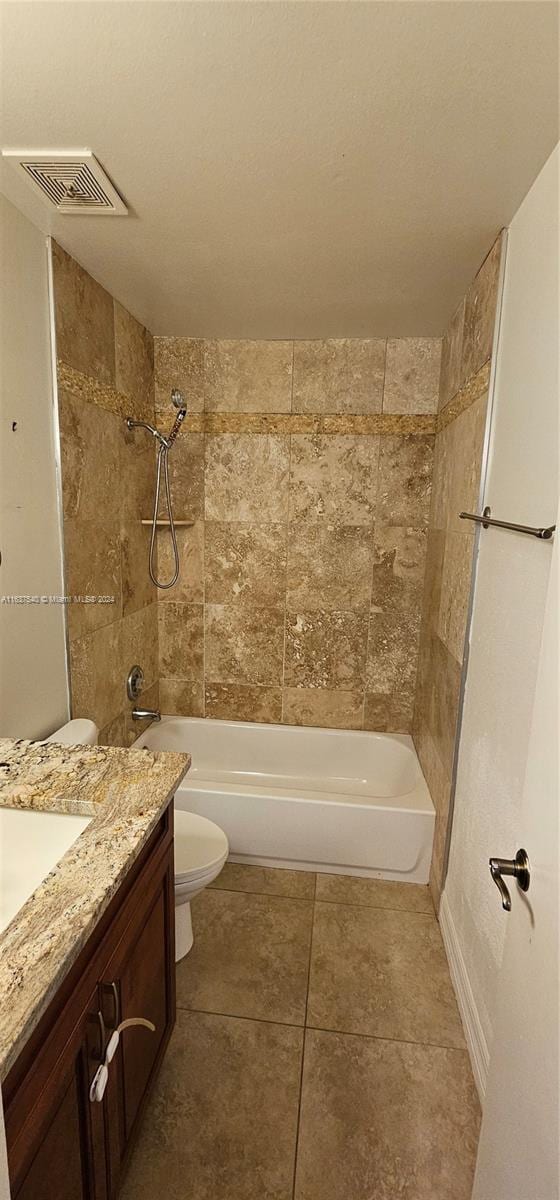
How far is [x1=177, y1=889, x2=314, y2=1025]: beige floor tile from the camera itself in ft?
5.51

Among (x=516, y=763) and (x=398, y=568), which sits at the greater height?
(x=398, y=568)

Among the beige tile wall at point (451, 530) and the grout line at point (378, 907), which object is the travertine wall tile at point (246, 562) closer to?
the beige tile wall at point (451, 530)

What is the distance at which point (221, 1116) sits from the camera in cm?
137

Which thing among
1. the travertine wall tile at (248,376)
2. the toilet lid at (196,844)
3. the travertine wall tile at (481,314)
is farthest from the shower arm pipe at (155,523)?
the travertine wall tile at (481,314)

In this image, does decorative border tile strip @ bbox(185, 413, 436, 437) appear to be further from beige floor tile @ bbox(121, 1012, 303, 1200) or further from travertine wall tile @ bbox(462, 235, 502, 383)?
beige floor tile @ bbox(121, 1012, 303, 1200)

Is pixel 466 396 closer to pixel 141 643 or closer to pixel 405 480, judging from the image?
pixel 405 480

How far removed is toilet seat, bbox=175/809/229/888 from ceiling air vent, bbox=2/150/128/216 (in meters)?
1.92

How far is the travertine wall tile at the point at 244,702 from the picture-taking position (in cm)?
293

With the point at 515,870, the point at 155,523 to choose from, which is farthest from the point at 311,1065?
the point at 155,523

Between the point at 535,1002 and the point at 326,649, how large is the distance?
2.12m

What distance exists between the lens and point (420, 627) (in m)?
2.71

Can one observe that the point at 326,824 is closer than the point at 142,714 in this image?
Yes

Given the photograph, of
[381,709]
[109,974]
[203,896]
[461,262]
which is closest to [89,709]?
[203,896]

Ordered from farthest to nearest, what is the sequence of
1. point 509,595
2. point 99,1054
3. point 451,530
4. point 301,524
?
1. point 301,524
2. point 451,530
3. point 509,595
4. point 99,1054
